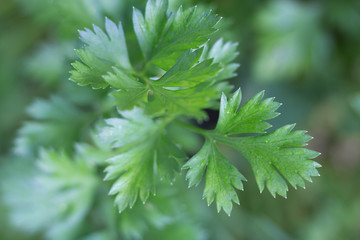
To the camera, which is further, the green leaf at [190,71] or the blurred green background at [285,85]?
the blurred green background at [285,85]

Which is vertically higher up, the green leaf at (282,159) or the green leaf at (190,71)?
the green leaf at (190,71)

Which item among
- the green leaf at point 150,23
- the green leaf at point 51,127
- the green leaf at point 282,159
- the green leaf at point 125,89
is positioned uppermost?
the green leaf at point 51,127

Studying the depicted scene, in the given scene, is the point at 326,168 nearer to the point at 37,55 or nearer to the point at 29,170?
the point at 29,170

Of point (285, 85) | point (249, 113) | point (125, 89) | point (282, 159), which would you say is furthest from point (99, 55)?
point (285, 85)

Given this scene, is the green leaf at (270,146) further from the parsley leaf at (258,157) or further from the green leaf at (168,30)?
the green leaf at (168,30)

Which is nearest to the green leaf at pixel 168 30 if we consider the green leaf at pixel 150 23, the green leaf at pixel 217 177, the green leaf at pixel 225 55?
the green leaf at pixel 150 23

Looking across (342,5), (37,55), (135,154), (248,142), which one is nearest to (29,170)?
(37,55)

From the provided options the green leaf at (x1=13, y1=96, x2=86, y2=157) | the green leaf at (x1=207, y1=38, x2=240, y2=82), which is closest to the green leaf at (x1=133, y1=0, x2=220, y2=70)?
the green leaf at (x1=207, y1=38, x2=240, y2=82)
